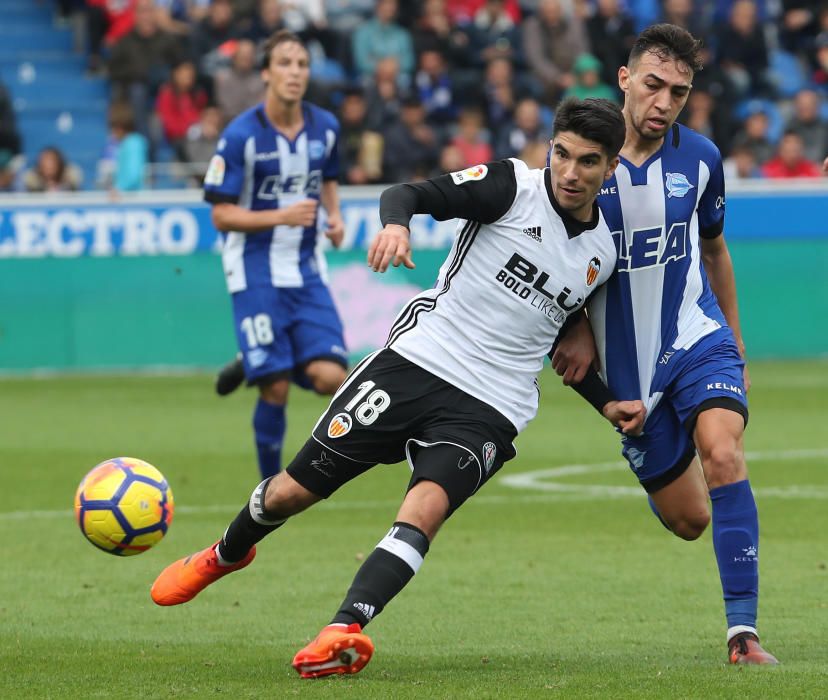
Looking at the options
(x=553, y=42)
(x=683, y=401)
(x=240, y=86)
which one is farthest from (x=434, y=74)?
(x=683, y=401)

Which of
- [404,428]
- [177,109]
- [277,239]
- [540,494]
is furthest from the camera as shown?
[177,109]

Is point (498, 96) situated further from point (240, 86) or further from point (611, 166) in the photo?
point (611, 166)

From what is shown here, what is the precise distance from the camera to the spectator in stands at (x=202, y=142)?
68.3 feet

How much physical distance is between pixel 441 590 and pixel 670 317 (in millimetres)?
1932

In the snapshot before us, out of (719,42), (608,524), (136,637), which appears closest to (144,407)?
(608,524)

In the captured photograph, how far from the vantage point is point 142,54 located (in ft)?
73.9

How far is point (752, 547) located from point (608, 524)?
144 inches

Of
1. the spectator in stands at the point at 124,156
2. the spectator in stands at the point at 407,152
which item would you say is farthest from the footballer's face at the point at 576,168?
the spectator in stands at the point at 407,152

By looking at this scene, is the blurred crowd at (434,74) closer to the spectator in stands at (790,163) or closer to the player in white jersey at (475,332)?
the spectator in stands at (790,163)

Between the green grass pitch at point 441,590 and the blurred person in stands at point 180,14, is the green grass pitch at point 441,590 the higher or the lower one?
the lower one

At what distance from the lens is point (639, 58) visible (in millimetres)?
6457

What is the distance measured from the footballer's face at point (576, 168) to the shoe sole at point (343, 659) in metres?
1.72

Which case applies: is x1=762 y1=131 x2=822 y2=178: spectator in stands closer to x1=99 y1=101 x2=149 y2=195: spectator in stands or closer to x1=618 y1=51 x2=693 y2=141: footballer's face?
x1=99 y1=101 x2=149 y2=195: spectator in stands

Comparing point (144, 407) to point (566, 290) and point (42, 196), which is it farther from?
point (566, 290)
